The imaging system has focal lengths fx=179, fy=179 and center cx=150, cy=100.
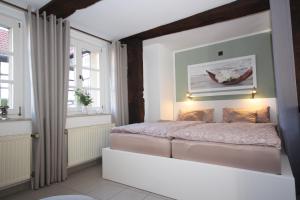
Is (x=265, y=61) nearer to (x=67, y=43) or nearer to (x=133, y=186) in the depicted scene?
(x=133, y=186)

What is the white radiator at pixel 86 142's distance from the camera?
2.64 m

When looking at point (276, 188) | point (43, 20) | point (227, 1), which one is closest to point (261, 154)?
point (276, 188)

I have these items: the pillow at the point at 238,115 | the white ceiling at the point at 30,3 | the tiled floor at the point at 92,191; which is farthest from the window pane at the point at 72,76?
the pillow at the point at 238,115

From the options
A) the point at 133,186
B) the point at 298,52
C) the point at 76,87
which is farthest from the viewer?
the point at 76,87

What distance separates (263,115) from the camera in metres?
2.87

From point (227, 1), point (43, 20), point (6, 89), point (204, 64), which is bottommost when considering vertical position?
point (6, 89)

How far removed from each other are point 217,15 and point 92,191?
2833mm

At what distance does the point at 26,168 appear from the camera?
215 cm

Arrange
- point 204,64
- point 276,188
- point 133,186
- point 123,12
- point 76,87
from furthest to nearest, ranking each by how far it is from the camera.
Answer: point 204,64 → point 76,87 → point 123,12 → point 133,186 → point 276,188

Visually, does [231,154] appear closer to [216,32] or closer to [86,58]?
[216,32]

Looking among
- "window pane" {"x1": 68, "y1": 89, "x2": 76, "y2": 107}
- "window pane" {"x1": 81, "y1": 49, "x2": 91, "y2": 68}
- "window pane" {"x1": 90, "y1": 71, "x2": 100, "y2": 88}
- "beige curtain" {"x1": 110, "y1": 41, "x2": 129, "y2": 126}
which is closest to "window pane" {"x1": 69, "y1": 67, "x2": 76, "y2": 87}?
"window pane" {"x1": 68, "y1": 89, "x2": 76, "y2": 107}

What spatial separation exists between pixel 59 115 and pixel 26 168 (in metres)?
0.72

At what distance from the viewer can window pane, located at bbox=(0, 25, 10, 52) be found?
7.26 feet

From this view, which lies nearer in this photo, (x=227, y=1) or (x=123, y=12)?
(x=227, y=1)
